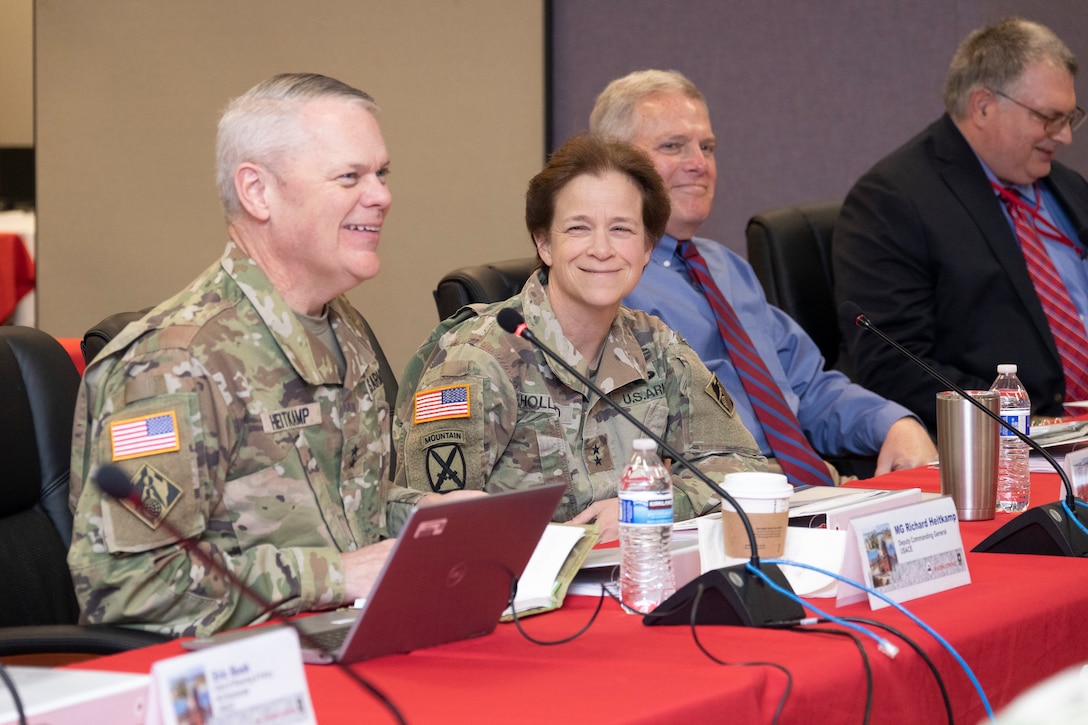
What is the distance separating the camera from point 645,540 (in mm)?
1432

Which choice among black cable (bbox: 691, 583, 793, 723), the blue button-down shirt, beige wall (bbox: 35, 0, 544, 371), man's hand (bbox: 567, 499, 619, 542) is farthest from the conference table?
beige wall (bbox: 35, 0, 544, 371)

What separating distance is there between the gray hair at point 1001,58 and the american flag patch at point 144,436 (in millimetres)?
2568

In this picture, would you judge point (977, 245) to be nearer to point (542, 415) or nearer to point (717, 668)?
Result: point (542, 415)

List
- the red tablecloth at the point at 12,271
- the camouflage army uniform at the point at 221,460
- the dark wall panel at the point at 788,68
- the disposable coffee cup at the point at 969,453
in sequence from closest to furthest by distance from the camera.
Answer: the camouflage army uniform at the point at 221,460
the disposable coffee cup at the point at 969,453
the dark wall panel at the point at 788,68
the red tablecloth at the point at 12,271

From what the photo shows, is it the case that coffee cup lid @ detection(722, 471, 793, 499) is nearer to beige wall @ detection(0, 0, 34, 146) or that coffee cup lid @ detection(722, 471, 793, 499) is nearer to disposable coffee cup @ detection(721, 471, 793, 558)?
disposable coffee cup @ detection(721, 471, 793, 558)

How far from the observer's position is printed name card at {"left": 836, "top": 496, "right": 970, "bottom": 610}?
1.41 m

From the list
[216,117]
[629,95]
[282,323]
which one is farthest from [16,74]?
[282,323]

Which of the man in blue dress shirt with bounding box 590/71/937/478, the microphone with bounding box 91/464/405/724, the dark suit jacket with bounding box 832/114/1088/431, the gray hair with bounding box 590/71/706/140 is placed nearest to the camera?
the microphone with bounding box 91/464/405/724

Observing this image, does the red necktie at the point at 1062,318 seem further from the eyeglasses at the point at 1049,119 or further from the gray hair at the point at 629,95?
the gray hair at the point at 629,95

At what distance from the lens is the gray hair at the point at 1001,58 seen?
3.36 meters

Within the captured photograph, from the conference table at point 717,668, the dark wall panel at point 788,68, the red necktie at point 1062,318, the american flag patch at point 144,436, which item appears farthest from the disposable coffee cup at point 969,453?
the dark wall panel at point 788,68

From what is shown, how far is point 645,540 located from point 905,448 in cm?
133

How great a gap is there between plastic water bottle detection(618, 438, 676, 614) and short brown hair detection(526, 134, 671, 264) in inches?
34.2

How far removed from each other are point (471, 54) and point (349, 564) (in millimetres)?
3295
